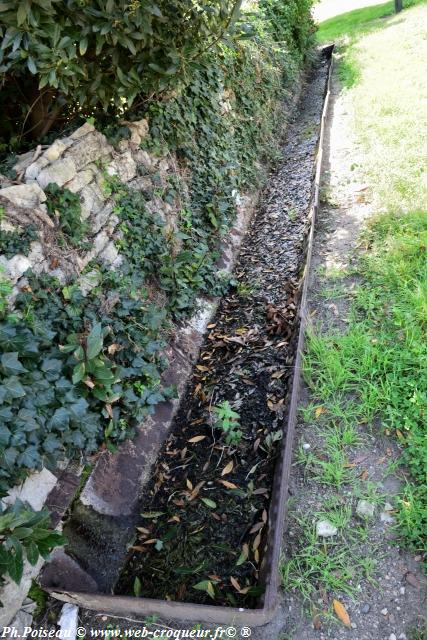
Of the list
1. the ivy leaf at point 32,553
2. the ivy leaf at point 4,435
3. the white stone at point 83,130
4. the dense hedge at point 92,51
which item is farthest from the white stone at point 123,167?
Answer: the ivy leaf at point 32,553

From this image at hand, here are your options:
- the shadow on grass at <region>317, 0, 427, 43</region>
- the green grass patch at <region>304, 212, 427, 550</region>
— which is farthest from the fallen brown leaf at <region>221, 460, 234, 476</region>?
the shadow on grass at <region>317, 0, 427, 43</region>

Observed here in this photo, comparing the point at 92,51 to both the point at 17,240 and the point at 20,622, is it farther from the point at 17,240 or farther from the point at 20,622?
the point at 20,622

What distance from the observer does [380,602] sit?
94.8 inches

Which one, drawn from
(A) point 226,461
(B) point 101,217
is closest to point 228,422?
(A) point 226,461

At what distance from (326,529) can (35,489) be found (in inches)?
71.6

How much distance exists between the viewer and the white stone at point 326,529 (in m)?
2.73

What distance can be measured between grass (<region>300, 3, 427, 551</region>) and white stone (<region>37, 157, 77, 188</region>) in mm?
2387

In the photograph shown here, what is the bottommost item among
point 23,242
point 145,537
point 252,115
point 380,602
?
point 380,602

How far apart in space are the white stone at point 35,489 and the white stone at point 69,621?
599 mm

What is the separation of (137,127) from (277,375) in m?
2.74

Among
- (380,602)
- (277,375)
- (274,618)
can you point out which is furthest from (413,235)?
(274,618)

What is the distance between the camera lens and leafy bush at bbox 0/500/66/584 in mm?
2002

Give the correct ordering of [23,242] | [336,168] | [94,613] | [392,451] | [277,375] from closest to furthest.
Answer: [94,613]
[23,242]
[392,451]
[277,375]
[336,168]

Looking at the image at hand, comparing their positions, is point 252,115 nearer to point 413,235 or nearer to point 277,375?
point 413,235
